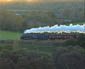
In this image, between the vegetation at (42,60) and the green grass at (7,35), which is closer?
the vegetation at (42,60)

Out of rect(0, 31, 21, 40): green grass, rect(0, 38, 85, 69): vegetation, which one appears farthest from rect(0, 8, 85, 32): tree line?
rect(0, 38, 85, 69): vegetation

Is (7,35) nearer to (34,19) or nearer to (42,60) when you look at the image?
(34,19)

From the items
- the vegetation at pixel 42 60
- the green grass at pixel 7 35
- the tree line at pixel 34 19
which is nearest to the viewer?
the vegetation at pixel 42 60

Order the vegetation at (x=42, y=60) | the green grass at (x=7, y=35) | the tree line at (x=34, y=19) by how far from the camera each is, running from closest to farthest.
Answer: the vegetation at (x=42, y=60), the green grass at (x=7, y=35), the tree line at (x=34, y=19)

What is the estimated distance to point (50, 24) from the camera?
13.9 m

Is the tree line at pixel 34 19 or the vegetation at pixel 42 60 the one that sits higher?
the tree line at pixel 34 19

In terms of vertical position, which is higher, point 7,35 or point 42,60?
point 7,35

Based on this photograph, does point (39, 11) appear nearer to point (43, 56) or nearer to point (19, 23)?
point (19, 23)

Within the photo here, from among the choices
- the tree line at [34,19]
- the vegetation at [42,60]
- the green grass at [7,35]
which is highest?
the tree line at [34,19]

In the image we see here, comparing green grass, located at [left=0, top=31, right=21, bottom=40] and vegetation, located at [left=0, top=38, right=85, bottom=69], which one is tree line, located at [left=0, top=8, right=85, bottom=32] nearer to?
green grass, located at [left=0, top=31, right=21, bottom=40]

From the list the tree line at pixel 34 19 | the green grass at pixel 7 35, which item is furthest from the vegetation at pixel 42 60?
the tree line at pixel 34 19

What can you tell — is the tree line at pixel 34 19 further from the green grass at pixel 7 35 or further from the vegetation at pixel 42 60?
the vegetation at pixel 42 60

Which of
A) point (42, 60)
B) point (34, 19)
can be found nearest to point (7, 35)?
point (34, 19)

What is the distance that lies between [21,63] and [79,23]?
6.31 metres
